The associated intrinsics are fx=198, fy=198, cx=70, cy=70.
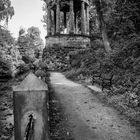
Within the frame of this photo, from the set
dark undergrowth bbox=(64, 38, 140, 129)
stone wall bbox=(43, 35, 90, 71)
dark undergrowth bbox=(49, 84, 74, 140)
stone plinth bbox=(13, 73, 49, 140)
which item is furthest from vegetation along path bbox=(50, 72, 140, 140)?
stone wall bbox=(43, 35, 90, 71)

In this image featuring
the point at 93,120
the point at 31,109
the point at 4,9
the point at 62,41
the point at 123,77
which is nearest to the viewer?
the point at 31,109

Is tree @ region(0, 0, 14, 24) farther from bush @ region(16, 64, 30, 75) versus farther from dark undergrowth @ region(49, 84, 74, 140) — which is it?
bush @ region(16, 64, 30, 75)

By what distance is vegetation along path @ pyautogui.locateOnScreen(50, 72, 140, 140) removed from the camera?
516cm

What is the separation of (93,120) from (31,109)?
3517 millimetres

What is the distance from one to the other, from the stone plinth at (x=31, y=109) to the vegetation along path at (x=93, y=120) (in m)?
2.09

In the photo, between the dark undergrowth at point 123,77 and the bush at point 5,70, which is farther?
the bush at point 5,70

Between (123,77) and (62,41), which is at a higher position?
(62,41)

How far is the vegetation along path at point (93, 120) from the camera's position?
5.16 m

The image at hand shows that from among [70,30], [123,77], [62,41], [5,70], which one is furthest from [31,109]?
[70,30]

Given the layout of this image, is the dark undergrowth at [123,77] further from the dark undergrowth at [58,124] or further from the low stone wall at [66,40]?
the low stone wall at [66,40]

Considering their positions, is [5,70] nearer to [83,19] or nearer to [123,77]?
[123,77]

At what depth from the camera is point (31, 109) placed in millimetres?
3121

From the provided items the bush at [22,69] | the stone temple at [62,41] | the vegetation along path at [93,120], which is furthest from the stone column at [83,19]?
the vegetation along path at [93,120]

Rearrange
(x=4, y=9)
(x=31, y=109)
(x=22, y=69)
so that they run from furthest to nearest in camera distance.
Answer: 1. (x=22, y=69)
2. (x=4, y=9)
3. (x=31, y=109)
